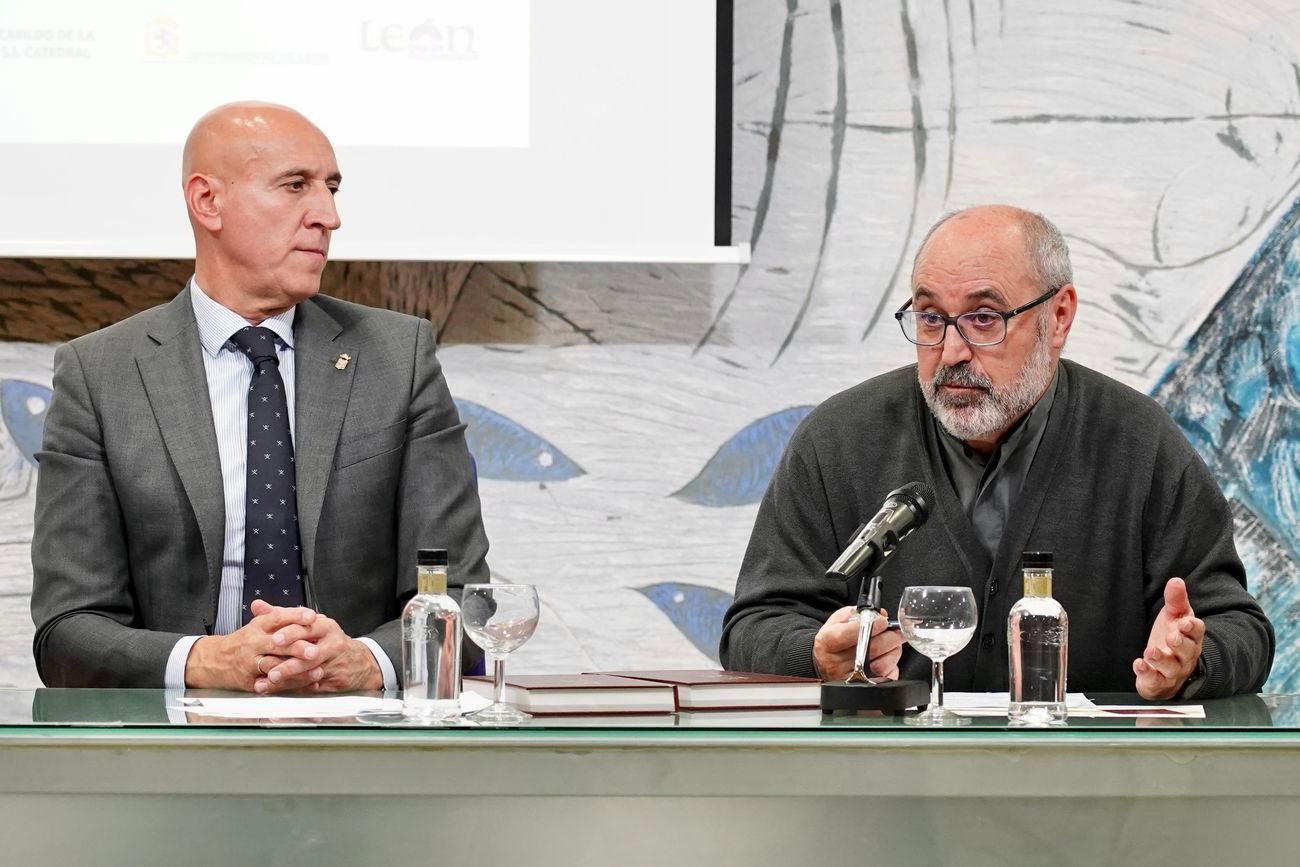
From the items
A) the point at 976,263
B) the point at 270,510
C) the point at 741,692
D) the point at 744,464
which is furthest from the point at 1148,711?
the point at 744,464

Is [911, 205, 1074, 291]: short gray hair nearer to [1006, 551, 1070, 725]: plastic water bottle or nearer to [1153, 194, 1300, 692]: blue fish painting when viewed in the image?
[1006, 551, 1070, 725]: plastic water bottle

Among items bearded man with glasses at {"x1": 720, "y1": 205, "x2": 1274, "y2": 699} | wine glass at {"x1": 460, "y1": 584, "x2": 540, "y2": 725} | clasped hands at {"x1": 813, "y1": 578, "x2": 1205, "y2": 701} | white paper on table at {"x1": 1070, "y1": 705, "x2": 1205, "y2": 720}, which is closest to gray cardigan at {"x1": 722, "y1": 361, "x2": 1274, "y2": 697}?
bearded man with glasses at {"x1": 720, "y1": 205, "x2": 1274, "y2": 699}

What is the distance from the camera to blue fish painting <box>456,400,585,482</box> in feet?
11.9

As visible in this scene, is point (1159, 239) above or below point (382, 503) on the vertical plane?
above

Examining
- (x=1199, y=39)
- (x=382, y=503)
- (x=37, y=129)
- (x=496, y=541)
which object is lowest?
(x=496, y=541)

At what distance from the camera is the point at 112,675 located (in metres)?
2.14

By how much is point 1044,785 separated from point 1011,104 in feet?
8.85

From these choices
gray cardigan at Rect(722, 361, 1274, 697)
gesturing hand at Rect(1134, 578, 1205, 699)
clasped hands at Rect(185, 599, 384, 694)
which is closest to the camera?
gesturing hand at Rect(1134, 578, 1205, 699)

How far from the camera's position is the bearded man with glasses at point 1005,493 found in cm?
229

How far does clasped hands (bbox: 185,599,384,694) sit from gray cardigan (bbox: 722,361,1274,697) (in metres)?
0.58

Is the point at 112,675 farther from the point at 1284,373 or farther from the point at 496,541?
the point at 1284,373

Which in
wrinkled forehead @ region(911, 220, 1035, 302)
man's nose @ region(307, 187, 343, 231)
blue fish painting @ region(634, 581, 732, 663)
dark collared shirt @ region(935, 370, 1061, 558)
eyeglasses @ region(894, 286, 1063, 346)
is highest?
man's nose @ region(307, 187, 343, 231)

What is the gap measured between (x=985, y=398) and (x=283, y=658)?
1.11m

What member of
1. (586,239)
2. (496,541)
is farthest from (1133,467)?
(496,541)
